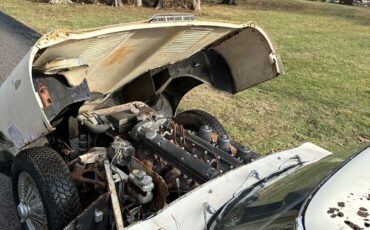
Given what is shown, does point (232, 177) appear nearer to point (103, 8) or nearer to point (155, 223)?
point (155, 223)

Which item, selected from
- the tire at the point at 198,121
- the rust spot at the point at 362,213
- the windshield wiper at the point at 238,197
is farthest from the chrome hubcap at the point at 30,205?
the rust spot at the point at 362,213

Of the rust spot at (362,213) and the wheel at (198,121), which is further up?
the rust spot at (362,213)

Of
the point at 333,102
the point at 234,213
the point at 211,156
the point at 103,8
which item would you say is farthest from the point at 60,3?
the point at 234,213

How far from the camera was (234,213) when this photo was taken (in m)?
2.74

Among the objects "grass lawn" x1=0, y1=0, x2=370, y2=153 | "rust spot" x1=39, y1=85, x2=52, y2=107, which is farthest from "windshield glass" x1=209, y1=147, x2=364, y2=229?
"grass lawn" x1=0, y1=0, x2=370, y2=153

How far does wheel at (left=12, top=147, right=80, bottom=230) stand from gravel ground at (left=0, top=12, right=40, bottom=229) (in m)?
0.46

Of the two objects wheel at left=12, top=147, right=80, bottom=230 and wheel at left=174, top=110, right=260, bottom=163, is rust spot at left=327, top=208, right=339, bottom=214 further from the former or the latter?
wheel at left=174, top=110, right=260, bottom=163

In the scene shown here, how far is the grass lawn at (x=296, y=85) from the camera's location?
6.82 metres

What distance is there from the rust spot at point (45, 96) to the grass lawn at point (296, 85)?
281 cm

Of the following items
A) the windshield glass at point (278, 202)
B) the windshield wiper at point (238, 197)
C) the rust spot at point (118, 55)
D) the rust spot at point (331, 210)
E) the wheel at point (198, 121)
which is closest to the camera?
the rust spot at point (331, 210)

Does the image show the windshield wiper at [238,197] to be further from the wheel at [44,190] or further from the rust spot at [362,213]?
the wheel at [44,190]

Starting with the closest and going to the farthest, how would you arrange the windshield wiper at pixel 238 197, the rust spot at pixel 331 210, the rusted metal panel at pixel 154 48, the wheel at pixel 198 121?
the rust spot at pixel 331 210 < the windshield wiper at pixel 238 197 < the rusted metal panel at pixel 154 48 < the wheel at pixel 198 121

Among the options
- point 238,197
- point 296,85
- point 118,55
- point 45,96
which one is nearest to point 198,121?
point 118,55

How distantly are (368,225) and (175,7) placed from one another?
59.2 feet
